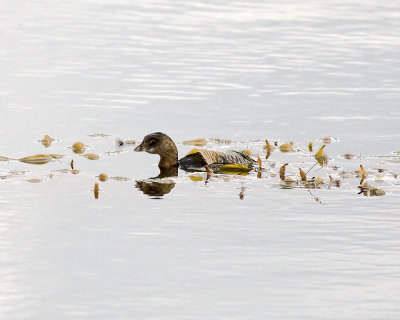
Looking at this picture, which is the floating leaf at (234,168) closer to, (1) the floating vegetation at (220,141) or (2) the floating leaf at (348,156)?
(2) the floating leaf at (348,156)

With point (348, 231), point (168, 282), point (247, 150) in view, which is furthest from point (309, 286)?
point (247, 150)

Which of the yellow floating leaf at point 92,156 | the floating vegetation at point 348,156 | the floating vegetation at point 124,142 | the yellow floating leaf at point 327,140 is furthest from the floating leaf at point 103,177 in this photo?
the yellow floating leaf at point 327,140

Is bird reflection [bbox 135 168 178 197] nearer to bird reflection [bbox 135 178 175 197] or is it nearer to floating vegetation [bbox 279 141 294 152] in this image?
bird reflection [bbox 135 178 175 197]

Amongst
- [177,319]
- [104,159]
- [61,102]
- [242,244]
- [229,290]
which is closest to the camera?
[177,319]

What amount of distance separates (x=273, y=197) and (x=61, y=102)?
6.02 meters

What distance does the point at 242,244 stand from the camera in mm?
9742

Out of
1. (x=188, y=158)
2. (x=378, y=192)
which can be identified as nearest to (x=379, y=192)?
(x=378, y=192)

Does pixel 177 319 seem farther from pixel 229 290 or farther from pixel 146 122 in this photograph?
pixel 146 122

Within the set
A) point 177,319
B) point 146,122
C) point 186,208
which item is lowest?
point 177,319

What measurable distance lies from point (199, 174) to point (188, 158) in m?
0.66

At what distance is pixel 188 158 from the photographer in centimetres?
1348

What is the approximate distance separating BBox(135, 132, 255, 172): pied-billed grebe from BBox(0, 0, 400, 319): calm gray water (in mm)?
230

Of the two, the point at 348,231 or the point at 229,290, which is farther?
the point at 348,231

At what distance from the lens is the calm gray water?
8.48 meters
